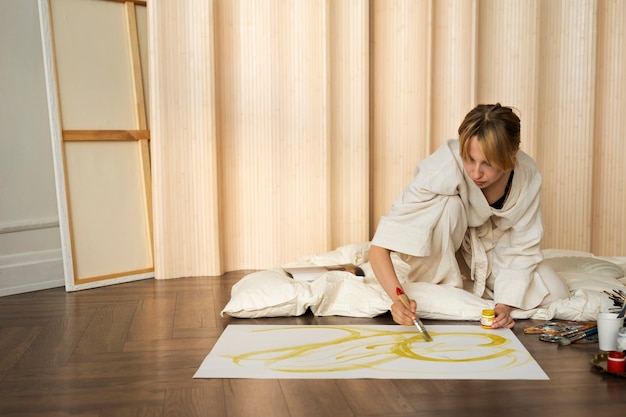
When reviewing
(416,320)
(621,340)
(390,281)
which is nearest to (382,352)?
(416,320)

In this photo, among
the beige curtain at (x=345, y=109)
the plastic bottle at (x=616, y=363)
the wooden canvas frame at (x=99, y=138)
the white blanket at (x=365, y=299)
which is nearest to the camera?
the plastic bottle at (x=616, y=363)

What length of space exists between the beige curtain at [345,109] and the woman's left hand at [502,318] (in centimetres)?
146

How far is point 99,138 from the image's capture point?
3438 mm

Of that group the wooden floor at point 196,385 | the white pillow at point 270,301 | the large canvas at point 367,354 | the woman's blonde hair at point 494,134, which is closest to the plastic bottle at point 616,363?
the wooden floor at point 196,385

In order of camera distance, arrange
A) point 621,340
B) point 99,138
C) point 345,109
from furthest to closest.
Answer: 1. point 345,109
2. point 99,138
3. point 621,340

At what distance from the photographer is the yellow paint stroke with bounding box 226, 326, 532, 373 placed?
212cm

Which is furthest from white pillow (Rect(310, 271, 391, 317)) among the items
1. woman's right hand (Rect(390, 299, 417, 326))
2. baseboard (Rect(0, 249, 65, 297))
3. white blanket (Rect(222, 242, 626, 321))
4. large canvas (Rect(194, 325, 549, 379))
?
baseboard (Rect(0, 249, 65, 297))

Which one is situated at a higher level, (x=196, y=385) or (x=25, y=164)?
(x=25, y=164)

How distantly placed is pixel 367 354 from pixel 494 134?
29.9 inches

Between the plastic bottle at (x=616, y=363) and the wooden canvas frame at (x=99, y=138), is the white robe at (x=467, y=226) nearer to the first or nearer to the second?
the plastic bottle at (x=616, y=363)

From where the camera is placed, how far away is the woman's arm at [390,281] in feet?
7.65

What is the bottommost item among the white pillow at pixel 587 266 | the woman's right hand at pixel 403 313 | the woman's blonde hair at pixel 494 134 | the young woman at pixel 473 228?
the white pillow at pixel 587 266

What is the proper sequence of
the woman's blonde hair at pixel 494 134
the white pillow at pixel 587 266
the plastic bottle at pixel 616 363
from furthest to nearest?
the white pillow at pixel 587 266 → the woman's blonde hair at pixel 494 134 → the plastic bottle at pixel 616 363

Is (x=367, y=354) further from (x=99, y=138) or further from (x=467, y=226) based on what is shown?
(x=99, y=138)
